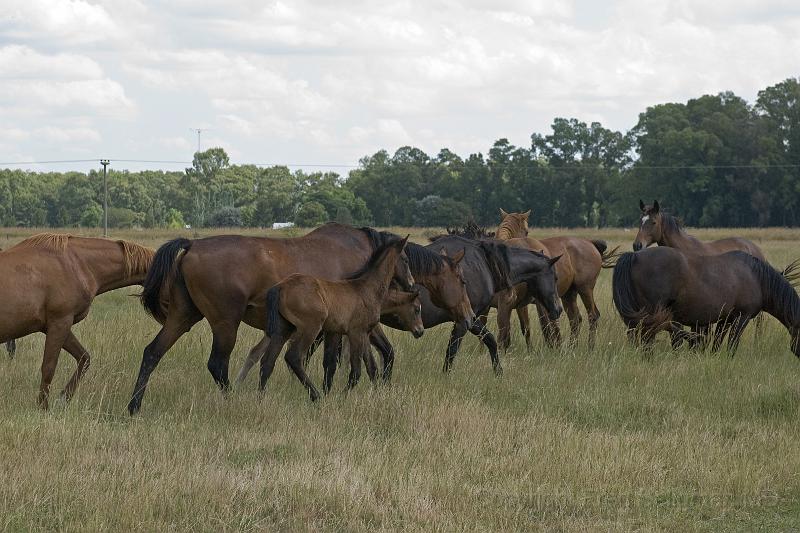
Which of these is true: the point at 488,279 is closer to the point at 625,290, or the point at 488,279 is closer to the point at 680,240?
the point at 625,290

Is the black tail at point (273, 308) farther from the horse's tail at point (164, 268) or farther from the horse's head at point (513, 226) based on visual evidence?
the horse's head at point (513, 226)

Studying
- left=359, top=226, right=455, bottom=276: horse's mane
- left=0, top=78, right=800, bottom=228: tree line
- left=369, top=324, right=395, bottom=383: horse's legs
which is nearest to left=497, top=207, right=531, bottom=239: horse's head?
left=359, top=226, right=455, bottom=276: horse's mane

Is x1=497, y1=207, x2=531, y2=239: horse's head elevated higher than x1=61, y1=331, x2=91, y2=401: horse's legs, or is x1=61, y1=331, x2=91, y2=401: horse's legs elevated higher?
x1=497, y1=207, x2=531, y2=239: horse's head

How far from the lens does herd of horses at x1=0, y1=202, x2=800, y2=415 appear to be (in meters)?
8.58

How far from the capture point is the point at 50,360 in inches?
336

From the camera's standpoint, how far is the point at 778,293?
1184 cm

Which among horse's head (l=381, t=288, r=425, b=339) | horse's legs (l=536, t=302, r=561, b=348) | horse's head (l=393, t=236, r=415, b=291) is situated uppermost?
horse's head (l=393, t=236, r=415, b=291)

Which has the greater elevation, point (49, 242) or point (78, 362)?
point (49, 242)

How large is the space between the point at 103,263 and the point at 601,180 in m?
72.2

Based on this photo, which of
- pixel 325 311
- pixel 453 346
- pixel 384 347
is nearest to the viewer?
pixel 325 311

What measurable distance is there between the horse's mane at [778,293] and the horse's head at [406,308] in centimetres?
448

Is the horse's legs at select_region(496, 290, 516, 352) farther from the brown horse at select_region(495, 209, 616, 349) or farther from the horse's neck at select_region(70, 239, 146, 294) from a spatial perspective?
the horse's neck at select_region(70, 239, 146, 294)

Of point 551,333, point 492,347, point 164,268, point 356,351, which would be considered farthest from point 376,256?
point 551,333

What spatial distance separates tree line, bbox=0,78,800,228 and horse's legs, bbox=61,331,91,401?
4905 centimetres
